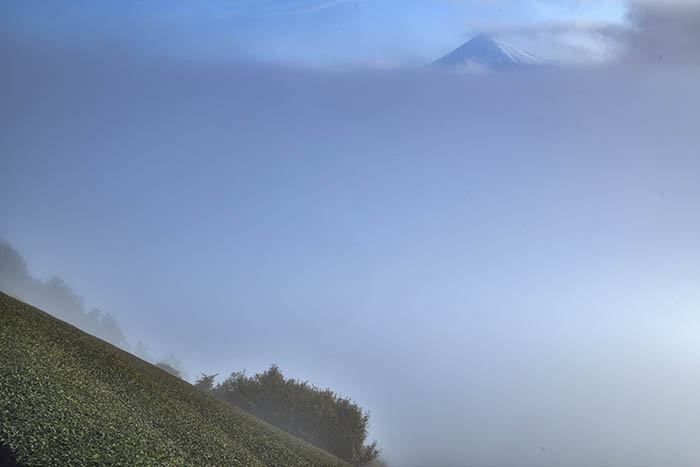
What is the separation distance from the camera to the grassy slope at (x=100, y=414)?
17220 mm

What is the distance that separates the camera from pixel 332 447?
5778cm

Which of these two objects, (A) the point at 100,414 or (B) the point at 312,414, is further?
(B) the point at 312,414

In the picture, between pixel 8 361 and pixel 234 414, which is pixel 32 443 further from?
pixel 234 414

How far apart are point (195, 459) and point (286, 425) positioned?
38.2m

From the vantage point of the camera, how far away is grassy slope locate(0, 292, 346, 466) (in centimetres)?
1722

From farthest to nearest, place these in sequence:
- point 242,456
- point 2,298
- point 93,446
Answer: point 2,298, point 242,456, point 93,446

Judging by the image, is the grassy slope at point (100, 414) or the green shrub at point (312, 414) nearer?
the grassy slope at point (100, 414)

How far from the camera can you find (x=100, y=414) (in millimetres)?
20453

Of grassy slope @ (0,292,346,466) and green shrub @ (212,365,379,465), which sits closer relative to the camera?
grassy slope @ (0,292,346,466)

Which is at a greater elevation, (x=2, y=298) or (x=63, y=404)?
(x=2, y=298)

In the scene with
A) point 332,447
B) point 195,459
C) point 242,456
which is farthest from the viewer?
point 332,447

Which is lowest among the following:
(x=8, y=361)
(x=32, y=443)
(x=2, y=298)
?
(x=32, y=443)

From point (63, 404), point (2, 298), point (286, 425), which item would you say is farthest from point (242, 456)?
point (286, 425)

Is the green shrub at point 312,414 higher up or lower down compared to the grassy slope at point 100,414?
higher up
